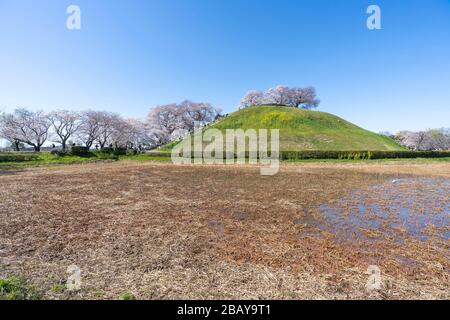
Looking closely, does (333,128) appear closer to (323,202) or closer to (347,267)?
(323,202)

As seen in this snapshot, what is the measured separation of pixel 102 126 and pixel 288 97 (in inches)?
3118

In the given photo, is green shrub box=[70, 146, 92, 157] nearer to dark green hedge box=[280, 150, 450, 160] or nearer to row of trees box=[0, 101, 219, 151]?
row of trees box=[0, 101, 219, 151]

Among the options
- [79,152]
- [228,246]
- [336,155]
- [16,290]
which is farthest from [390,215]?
[79,152]

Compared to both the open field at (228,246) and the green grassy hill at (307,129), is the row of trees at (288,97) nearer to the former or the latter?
the green grassy hill at (307,129)

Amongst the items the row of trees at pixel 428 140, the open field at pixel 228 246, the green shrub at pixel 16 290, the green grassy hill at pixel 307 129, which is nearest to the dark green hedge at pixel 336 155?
the green grassy hill at pixel 307 129

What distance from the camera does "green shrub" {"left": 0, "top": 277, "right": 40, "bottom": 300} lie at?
3.56 meters

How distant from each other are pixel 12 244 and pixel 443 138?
117152 mm

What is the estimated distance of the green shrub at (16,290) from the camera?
11.7 ft

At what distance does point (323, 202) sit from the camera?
407 inches

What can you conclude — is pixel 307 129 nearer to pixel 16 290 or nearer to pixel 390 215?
pixel 390 215

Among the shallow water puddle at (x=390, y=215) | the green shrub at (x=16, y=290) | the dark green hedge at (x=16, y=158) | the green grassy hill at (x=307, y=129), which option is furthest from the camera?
the green grassy hill at (x=307, y=129)

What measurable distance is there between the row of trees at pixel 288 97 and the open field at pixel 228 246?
96.4 meters

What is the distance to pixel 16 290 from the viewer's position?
3736 millimetres
